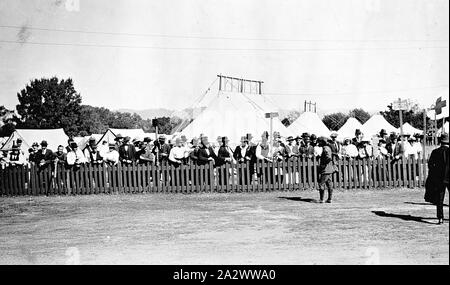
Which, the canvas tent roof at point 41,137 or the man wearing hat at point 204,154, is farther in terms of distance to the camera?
the canvas tent roof at point 41,137

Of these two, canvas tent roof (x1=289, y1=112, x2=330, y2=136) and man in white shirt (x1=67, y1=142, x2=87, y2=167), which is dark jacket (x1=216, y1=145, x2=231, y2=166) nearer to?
man in white shirt (x1=67, y1=142, x2=87, y2=167)

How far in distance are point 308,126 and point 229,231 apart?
30.5 meters

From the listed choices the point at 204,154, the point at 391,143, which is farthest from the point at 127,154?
the point at 391,143

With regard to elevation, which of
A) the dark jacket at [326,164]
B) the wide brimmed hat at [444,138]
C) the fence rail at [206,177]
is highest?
the wide brimmed hat at [444,138]

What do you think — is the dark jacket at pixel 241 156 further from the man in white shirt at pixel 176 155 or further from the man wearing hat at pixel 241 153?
the man in white shirt at pixel 176 155

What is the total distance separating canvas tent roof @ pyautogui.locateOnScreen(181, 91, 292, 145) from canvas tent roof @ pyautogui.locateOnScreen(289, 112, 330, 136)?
6806 mm

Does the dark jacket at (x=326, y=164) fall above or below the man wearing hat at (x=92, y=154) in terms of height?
below

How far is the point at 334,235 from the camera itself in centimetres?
827

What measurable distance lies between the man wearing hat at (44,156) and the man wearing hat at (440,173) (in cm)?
1199

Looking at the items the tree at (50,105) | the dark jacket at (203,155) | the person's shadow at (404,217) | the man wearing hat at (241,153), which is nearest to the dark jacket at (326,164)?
the person's shadow at (404,217)

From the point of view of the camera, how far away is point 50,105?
7719 cm

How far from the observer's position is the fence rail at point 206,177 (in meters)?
15.3

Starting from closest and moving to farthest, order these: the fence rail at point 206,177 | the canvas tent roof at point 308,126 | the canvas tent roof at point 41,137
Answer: the fence rail at point 206,177 → the canvas tent roof at point 308,126 → the canvas tent roof at point 41,137
